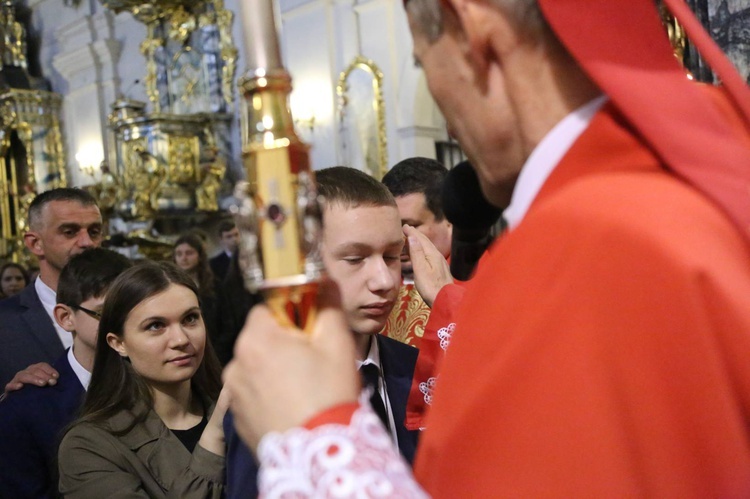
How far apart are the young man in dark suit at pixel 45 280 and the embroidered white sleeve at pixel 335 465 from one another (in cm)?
330

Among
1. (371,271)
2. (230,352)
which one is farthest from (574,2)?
(230,352)

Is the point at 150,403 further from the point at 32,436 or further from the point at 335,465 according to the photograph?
the point at 335,465

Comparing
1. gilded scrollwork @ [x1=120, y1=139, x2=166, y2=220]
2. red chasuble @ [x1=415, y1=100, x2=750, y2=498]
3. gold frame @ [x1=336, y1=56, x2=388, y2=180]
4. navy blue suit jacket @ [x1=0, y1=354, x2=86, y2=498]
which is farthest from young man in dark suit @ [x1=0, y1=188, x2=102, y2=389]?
gilded scrollwork @ [x1=120, y1=139, x2=166, y2=220]

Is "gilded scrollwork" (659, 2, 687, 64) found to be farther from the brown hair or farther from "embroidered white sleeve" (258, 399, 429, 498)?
"embroidered white sleeve" (258, 399, 429, 498)

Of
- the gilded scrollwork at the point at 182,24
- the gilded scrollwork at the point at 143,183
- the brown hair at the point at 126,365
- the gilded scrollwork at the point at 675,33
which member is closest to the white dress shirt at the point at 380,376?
the brown hair at the point at 126,365

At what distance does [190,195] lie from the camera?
1268 centimetres

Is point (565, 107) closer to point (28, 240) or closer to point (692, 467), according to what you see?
point (692, 467)

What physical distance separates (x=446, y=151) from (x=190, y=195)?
4239 mm

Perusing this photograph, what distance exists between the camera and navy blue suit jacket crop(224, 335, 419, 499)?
175 cm

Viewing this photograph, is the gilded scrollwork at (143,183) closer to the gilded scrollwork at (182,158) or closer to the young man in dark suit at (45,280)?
the gilded scrollwork at (182,158)

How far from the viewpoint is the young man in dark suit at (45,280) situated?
3.93 metres

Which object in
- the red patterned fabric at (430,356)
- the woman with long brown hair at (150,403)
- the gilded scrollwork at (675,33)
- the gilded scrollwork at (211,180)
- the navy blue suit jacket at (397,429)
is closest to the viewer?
the navy blue suit jacket at (397,429)

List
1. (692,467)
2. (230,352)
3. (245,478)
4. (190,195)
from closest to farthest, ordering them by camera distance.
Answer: (692,467)
(245,478)
(230,352)
(190,195)

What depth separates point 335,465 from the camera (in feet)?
2.92
